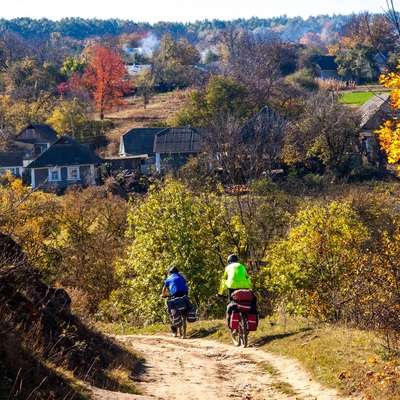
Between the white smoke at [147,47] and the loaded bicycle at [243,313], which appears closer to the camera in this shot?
the loaded bicycle at [243,313]

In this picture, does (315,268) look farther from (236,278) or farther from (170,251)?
(170,251)

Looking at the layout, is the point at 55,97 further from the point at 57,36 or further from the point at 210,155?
the point at 57,36

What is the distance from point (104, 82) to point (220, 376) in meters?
82.0

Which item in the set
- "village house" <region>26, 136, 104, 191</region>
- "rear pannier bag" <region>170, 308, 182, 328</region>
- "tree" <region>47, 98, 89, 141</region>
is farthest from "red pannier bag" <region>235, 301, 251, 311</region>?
"tree" <region>47, 98, 89, 141</region>

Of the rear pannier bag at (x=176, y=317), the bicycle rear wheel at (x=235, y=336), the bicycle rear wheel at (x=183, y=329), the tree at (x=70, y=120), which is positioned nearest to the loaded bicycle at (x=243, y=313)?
the bicycle rear wheel at (x=235, y=336)

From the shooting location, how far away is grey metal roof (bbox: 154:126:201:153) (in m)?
64.6

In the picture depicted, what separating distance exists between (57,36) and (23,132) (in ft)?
409

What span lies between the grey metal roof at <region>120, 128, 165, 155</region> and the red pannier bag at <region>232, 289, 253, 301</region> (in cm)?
5473

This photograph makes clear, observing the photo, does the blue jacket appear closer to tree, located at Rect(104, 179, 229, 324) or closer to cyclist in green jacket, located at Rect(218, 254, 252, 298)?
cyclist in green jacket, located at Rect(218, 254, 252, 298)

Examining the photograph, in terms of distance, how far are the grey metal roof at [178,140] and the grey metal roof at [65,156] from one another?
528cm

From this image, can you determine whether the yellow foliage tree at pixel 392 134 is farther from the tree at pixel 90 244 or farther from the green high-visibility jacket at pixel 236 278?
the tree at pixel 90 244

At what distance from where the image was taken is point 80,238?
34.5m

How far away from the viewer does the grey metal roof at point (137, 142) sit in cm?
6906

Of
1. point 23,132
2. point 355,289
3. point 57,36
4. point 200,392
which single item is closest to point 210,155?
point 23,132
